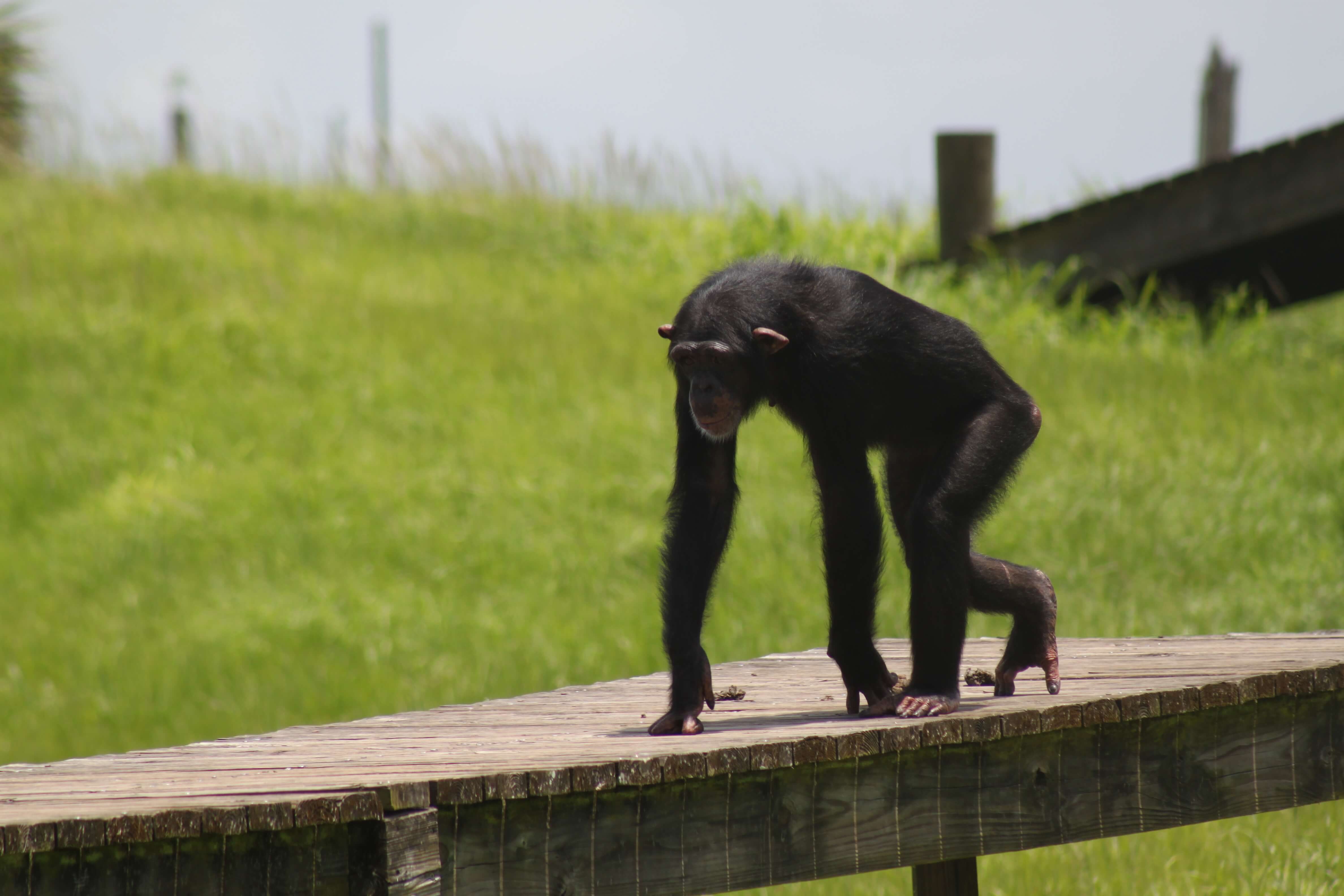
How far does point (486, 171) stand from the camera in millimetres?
15828

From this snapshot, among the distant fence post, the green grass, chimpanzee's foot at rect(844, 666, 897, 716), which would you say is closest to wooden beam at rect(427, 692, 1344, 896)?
chimpanzee's foot at rect(844, 666, 897, 716)

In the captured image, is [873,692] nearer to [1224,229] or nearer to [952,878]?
[952,878]

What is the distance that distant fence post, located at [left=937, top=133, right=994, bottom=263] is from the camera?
11.6 meters

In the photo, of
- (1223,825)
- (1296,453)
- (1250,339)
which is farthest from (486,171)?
(1223,825)

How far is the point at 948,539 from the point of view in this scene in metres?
3.52

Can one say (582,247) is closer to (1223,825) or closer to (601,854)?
(1223,825)

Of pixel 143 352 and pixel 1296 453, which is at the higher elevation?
pixel 143 352

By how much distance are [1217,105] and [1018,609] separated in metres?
12.7

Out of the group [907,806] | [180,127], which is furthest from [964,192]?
[180,127]

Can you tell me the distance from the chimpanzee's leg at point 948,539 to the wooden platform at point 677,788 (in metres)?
0.18

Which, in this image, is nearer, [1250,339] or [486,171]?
[1250,339]

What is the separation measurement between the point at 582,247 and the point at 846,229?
8.58 feet

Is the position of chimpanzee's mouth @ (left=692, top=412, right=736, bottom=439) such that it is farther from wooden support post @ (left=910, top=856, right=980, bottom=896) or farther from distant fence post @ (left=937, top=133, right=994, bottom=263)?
distant fence post @ (left=937, top=133, right=994, bottom=263)

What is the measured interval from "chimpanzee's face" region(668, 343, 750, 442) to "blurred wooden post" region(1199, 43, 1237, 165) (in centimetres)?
1271
